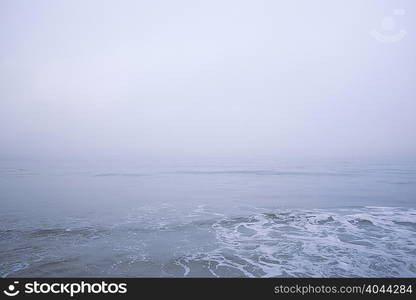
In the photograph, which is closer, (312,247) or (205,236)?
(312,247)

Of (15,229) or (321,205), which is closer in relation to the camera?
(15,229)

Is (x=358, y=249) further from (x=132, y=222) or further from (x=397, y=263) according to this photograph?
(x=132, y=222)

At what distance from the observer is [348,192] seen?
2603 cm

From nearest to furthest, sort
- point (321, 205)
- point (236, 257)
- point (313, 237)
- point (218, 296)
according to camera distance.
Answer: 1. point (218, 296)
2. point (236, 257)
3. point (313, 237)
4. point (321, 205)

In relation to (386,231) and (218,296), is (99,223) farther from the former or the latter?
(386,231)

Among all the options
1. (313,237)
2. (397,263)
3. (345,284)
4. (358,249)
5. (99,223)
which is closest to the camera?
(345,284)

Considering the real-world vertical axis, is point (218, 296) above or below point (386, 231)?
above

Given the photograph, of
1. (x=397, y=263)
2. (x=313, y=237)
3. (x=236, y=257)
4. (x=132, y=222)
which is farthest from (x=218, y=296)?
(x=132, y=222)

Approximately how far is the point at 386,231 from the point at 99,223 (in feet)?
48.6

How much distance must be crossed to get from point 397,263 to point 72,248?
11823 mm

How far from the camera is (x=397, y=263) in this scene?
8.92 meters

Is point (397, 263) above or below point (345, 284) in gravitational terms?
below

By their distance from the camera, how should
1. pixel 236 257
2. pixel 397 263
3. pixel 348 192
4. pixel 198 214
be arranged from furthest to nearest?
1. pixel 348 192
2. pixel 198 214
3. pixel 236 257
4. pixel 397 263

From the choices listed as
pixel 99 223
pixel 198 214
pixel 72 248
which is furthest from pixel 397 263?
pixel 99 223
